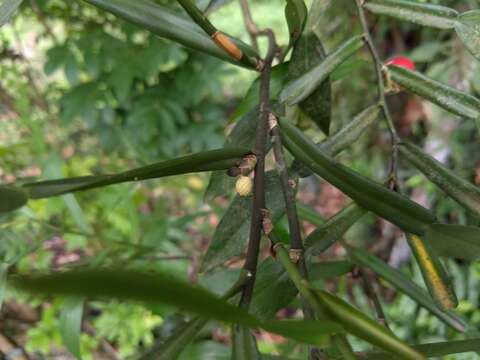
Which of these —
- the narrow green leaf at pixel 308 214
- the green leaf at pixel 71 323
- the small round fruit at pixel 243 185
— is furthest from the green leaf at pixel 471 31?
the green leaf at pixel 71 323

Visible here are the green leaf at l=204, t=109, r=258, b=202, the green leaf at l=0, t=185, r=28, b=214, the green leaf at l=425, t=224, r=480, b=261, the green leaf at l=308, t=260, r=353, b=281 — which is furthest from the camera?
the green leaf at l=308, t=260, r=353, b=281

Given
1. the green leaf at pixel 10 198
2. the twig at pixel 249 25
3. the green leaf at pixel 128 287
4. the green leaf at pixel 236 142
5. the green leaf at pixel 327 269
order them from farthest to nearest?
the twig at pixel 249 25 < the green leaf at pixel 327 269 < the green leaf at pixel 236 142 < the green leaf at pixel 10 198 < the green leaf at pixel 128 287

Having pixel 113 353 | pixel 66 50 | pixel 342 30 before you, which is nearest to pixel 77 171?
pixel 66 50

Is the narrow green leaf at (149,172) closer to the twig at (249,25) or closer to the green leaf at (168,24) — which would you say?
the green leaf at (168,24)

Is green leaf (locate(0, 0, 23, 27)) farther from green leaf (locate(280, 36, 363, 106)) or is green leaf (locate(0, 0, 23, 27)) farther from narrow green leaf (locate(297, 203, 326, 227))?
narrow green leaf (locate(297, 203, 326, 227))

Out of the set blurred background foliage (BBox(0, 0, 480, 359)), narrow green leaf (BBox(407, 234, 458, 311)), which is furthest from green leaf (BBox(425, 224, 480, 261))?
blurred background foliage (BBox(0, 0, 480, 359))

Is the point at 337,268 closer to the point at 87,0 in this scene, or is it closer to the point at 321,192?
the point at 87,0

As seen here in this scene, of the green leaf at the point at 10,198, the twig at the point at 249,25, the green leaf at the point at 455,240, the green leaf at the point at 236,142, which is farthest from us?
the twig at the point at 249,25
